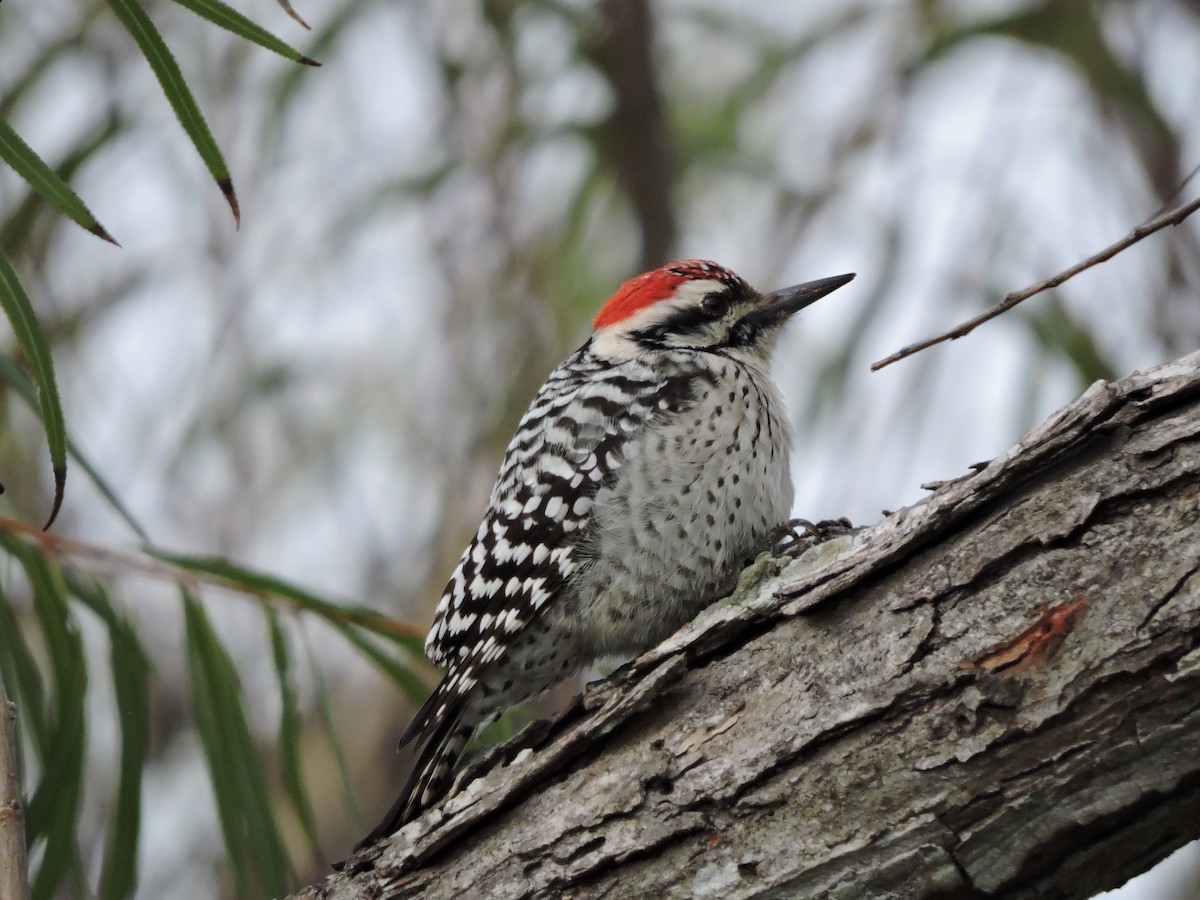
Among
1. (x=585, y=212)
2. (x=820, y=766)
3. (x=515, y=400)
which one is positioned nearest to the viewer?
(x=820, y=766)

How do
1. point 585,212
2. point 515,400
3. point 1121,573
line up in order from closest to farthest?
point 1121,573
point 515,400
point 585,212

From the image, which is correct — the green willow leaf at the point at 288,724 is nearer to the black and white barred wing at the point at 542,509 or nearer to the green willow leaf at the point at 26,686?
the black and white barred wing at the point at 542,509

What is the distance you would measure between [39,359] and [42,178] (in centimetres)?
32

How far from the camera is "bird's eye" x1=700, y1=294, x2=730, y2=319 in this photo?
13.5ft

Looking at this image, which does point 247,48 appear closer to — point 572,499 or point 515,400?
point 515,400

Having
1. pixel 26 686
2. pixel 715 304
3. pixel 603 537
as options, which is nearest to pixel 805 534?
pixel 603 537

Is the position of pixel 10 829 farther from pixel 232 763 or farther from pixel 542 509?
pixel 542 509

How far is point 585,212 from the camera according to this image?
20.8 feet

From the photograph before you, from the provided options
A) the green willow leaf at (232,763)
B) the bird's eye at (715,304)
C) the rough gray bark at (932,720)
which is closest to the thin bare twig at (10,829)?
the rough gray bark at (932,720)

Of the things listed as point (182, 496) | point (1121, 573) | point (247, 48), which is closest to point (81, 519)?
point (182, 496)

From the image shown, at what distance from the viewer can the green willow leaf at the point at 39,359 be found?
7.25 feet

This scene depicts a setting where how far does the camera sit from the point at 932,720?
210cm

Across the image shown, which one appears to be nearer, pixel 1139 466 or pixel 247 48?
pixel 1139 466

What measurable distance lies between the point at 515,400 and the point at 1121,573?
4.13 m
